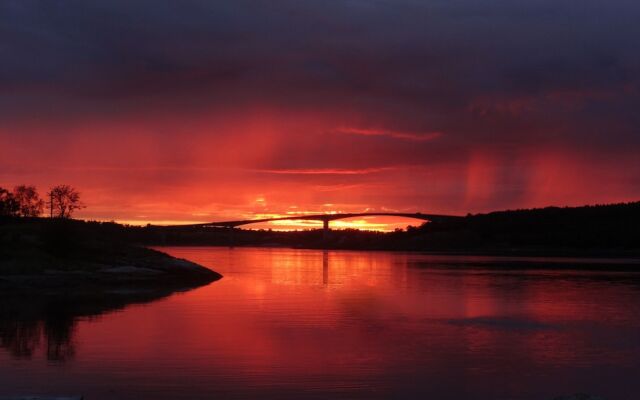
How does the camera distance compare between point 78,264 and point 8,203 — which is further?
point 8,203

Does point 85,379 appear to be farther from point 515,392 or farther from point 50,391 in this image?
point 515,392

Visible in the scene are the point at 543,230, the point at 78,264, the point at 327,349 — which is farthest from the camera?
the point at 543,230

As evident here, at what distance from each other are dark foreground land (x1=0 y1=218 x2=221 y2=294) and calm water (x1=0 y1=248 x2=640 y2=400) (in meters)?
6.95

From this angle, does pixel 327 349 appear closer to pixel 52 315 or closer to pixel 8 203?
pixel 52 315

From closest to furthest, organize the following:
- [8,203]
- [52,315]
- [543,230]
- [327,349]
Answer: [327,349] → [52,315] → [8,203] → [543,230]

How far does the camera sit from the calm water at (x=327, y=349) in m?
17.1

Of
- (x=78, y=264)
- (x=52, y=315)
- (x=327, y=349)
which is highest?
(x=78, y=264)

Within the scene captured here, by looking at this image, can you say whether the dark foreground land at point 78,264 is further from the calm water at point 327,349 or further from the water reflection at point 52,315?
the calm water at point 327,349

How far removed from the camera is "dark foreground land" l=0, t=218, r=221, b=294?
132 feet

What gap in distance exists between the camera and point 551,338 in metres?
25.5

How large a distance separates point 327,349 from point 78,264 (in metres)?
26.4

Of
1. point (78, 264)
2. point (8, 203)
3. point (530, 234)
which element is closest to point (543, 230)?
point (530, 234)

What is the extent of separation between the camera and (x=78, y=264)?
4419 cm

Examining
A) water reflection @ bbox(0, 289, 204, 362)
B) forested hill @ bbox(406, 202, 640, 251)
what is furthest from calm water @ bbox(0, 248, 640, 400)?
forested hill @ bbox(406, 202, 640, 251)
